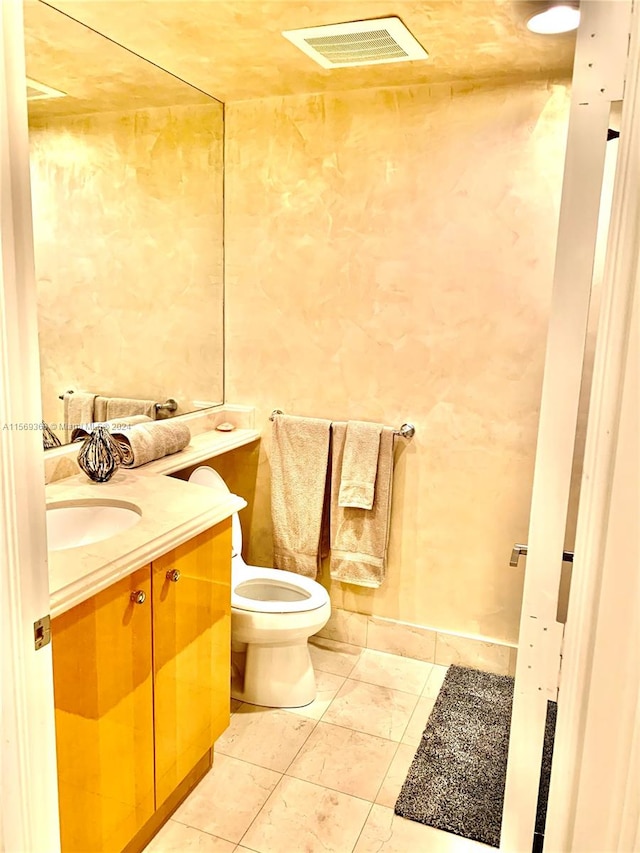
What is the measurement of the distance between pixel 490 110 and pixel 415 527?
1.60 meters

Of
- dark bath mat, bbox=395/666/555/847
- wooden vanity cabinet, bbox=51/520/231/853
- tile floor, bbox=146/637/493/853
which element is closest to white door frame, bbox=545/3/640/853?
dark bath mat, bbox=395/666/555/847

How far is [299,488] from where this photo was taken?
111 inches

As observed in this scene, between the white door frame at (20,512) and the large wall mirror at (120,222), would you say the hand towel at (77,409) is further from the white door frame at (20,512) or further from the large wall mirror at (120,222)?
the white door frame at (20,512)

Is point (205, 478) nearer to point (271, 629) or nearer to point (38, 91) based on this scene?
point (271, 629)

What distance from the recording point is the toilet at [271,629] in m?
2.30

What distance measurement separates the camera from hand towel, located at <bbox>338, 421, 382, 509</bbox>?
2660mm

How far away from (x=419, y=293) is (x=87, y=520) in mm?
1473

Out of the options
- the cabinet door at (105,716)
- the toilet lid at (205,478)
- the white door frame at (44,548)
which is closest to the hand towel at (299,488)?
the toilet lid at (205,478)

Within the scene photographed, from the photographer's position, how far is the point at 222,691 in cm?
206

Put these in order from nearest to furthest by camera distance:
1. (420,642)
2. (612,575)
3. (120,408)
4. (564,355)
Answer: (612,575) < (564,355) < (120,408) < (420,642)

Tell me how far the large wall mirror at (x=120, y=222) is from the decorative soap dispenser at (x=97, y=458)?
130 mm

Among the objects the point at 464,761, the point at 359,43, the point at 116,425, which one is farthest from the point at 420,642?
the point at 359,43

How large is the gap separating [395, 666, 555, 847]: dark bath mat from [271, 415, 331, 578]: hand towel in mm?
778

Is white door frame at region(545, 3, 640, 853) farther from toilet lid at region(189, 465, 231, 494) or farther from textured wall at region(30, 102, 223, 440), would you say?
toilet lid at region(189, 465, 231, 494)
